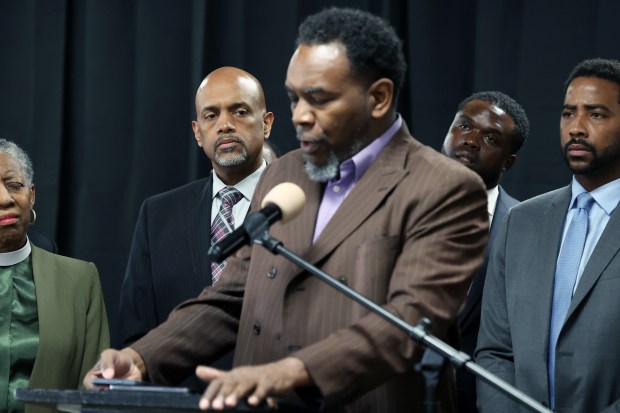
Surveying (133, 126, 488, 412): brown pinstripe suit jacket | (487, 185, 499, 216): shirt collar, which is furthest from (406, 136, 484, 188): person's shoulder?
(487, 185, 499, 216): shirt collar

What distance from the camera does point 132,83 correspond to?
203 inches

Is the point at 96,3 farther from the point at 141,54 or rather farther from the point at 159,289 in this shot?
the point at 159,289

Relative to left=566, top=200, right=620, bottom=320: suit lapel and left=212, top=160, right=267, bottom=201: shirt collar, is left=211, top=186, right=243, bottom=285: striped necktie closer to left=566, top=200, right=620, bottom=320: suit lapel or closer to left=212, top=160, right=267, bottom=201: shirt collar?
left=212, top=160, right=267, bottom=201: shirt collar

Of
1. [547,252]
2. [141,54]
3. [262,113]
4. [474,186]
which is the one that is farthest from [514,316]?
[141,54]

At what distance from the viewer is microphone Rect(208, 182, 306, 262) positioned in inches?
89.8

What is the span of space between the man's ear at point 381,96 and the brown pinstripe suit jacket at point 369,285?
8cm

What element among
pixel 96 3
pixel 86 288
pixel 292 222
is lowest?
pixel 86 288

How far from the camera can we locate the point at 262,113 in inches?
167

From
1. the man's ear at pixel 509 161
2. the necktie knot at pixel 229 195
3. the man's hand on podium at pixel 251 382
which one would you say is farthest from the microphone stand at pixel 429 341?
the man's ear at pixel 509 161

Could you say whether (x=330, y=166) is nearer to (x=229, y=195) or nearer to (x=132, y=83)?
(x=229, y=195)

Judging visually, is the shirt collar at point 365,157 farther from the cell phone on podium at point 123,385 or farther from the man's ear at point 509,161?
the man's ear at point 509,161

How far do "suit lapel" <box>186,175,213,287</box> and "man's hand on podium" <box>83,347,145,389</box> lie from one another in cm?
133

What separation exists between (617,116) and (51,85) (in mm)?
2661

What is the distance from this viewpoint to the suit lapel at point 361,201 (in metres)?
2.52
